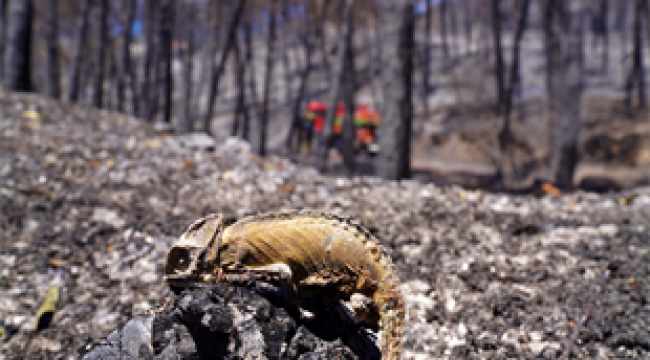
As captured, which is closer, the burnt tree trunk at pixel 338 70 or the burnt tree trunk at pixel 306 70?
the burnt tree trunk at pixel 338 70

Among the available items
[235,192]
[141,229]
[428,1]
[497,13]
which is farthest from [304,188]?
[428,1]

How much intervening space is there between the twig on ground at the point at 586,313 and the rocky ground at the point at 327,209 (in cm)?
1

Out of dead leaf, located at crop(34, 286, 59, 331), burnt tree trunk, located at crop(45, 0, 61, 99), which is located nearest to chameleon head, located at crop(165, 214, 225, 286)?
dead leaf, located at crop(34, 286, 59, 331)

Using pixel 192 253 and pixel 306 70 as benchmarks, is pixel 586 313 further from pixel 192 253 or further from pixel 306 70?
pixel 306 70

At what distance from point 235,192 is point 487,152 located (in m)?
11.1

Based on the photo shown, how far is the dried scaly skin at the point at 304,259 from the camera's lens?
244cm

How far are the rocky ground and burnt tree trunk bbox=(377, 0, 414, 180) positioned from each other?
1.32 feet

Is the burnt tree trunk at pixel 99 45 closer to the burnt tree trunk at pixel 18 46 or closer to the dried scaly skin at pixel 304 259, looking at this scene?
the burnt tree trunk at pixel 18 46

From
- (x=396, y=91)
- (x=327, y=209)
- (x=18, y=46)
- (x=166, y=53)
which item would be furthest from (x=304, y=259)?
(x=18, y=46)

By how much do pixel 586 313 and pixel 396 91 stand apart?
3.13 m

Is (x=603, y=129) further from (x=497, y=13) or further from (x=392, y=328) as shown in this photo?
(x=392, y=328)

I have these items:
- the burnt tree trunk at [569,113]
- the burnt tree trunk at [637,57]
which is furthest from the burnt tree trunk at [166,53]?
the burnt tree trunk at [637,57]

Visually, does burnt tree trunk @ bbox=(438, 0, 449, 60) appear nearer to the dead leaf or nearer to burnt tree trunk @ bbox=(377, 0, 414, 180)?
burnt tree trunk @ bbox=(377, 0, 414, 180)

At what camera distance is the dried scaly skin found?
96.2 inches
